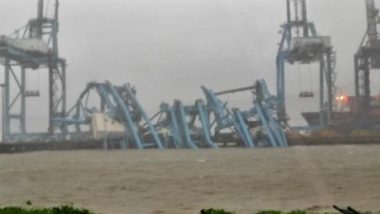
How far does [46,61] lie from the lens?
66562 millimetres

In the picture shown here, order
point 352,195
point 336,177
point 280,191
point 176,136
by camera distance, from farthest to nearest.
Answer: point 176,136 → point 336,177 → point 280,191 → point 352,195

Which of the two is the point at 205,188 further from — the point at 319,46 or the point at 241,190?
the point at 319,46

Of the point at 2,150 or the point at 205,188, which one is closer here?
the point at 205,188

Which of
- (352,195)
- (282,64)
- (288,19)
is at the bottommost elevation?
(352,195)

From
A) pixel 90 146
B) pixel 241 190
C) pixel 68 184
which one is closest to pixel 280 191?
pixel 241 190

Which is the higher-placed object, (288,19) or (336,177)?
(288,19)

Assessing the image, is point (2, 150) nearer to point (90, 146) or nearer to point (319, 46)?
point (90, 146)

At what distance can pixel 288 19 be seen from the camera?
64125 mm

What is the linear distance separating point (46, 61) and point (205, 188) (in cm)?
5164

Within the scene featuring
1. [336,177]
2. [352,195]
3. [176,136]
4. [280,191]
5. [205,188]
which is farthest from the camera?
[176,136]

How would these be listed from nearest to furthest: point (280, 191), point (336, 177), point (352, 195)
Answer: point (352, 195) < point (280, 191) < point (336, 177)

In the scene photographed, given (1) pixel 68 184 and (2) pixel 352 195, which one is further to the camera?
(1) pixel 68 184

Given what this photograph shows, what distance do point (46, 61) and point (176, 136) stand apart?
51.6 feet

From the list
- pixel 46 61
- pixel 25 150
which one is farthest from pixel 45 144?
pixel 46 61
